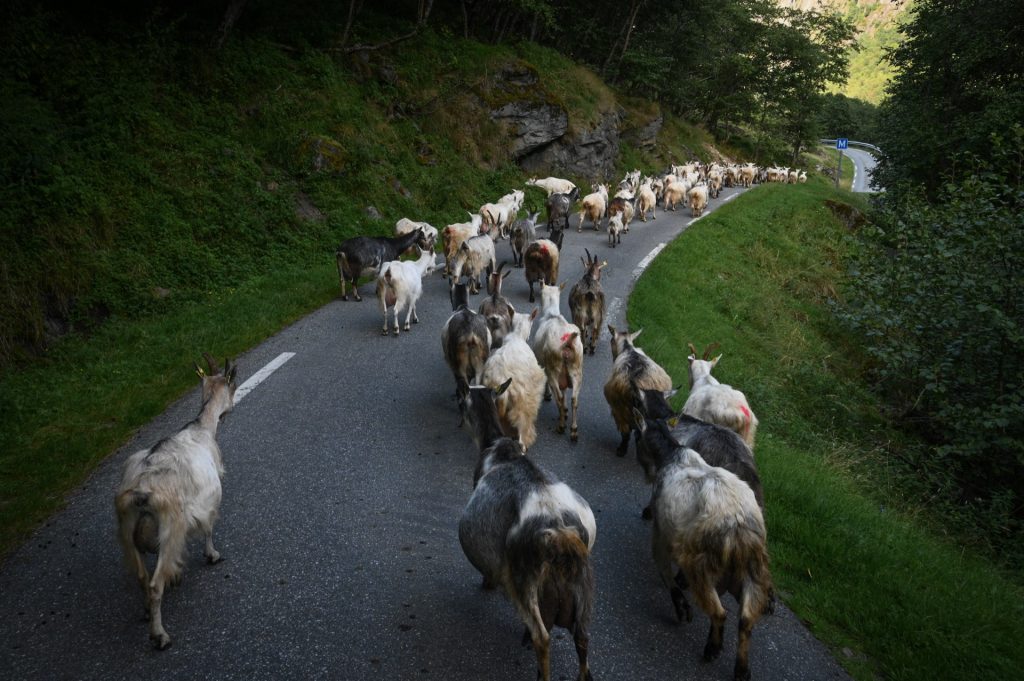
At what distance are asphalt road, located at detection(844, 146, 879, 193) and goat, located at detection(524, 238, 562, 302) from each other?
116 feet

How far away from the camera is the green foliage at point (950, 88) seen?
54.4 ft

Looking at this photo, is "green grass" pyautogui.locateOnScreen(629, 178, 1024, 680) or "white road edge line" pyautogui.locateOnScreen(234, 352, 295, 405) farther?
"white road edge line" pyautogui.locateOnScreen(234, 352, 295, 405)

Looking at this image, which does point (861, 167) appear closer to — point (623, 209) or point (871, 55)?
point (623, 209)

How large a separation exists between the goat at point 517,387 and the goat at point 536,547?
6.10 feet

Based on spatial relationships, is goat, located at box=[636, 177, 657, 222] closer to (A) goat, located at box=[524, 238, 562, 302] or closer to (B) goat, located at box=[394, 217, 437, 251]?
(B) goat, located at box=[394, 217, 437, 251]

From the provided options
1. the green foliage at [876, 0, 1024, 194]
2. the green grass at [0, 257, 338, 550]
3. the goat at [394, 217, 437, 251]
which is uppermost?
the green foliage at [876, 0, 1024, 194]

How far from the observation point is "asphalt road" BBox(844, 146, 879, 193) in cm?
4344

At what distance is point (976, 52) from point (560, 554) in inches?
782

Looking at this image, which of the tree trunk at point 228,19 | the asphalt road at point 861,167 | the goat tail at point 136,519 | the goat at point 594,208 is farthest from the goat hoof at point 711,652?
the asphalt road at point 861,167

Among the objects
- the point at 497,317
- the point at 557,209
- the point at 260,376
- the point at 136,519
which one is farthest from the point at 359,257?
the point at 136,519

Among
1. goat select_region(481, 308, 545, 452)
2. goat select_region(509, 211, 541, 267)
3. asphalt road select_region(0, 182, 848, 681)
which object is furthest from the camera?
goat select_region(509, 211, 541, 267)

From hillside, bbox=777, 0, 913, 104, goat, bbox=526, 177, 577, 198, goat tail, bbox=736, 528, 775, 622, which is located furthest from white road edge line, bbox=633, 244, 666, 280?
hillside, bbox=777, 0, 913, 104

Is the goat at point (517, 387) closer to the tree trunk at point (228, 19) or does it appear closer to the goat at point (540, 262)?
the goat at point (540, 262)

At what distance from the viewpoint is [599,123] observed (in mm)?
27422
